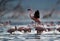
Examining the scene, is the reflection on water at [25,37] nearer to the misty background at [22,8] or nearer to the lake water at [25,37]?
the lake water at [25,37]

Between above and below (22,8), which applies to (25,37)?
below

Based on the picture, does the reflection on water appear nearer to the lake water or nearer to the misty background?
the lake water

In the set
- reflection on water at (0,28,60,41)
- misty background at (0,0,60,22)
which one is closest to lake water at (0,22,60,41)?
reflection on water at (0,28,60,41)

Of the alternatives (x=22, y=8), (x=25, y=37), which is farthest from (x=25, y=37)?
(x=22, y=8)

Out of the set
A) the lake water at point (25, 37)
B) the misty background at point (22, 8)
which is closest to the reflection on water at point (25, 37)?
the lake water at point (25, 37)

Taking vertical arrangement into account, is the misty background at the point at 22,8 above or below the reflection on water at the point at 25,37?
above

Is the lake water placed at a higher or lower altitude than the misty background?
lower

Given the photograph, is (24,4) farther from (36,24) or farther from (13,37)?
(13,37)

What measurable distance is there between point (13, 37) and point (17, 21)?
200 millimetres

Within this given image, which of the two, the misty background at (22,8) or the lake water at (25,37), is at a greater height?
the misty background at (22,8)

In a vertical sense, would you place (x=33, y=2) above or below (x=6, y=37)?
above

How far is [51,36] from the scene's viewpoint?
5.16 ft

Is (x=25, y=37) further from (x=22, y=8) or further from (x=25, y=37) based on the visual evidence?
(x=22, y=8)

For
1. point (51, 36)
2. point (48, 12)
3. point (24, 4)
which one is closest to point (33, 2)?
point (24, 4)
